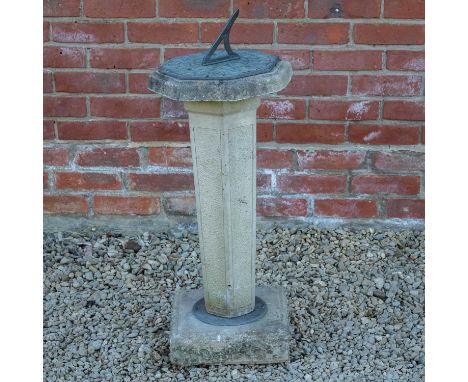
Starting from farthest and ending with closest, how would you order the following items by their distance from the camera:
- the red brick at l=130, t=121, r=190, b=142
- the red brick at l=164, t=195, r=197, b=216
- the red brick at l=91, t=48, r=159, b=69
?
1. the red brick at l=164, t=195, r=197, b=216
2. the red brick at l=130, t=121, r=190, b=142
3. the red brick at l=91, t=48, r=159, b=69

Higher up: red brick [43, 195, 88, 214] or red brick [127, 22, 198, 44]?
red brick [127, 22, 198, 44]

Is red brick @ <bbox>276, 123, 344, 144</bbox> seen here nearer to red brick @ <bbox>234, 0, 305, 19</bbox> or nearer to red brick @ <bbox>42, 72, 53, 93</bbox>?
red brick @ <bbox>234, 0, 305, 19</bbox>

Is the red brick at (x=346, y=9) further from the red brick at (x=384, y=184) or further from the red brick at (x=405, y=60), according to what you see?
the red brick at (x=384, y=184)

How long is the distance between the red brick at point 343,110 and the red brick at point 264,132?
0.19 meters

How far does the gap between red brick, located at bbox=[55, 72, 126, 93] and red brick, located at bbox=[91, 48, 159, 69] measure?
0.15 feet

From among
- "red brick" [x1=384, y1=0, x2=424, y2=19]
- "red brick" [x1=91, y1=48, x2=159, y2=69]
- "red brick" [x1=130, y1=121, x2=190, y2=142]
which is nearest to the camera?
"red brick" [x1=384, y1=0, x2=424, y2=19]

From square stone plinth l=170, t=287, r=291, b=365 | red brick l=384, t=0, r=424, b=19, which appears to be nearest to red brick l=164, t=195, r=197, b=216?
square stone plinth l=170, t=287, r=291, b=365

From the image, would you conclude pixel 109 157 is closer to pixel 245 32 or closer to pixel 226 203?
pixel 245 32

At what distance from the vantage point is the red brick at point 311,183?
3.73m

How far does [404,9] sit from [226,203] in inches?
52.3

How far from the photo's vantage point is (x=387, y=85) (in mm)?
3590

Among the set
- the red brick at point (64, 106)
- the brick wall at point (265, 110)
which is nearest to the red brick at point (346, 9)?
the brick wall at point (265, 110)

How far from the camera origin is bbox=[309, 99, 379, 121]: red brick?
3.62m

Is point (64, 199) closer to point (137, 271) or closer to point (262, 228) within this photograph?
point (137, 271)
